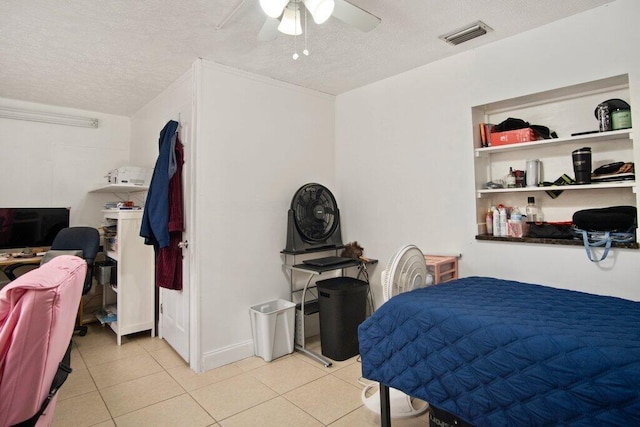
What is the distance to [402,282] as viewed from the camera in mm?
1970

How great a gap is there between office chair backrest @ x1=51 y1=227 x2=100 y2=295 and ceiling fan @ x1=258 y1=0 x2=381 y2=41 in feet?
8.87

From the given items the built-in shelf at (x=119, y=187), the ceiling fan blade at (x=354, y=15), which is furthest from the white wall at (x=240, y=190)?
the ceiling fan blade at (x=354, y=15)

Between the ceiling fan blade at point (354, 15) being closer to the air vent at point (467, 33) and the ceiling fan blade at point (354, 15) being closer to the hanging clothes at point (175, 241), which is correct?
the air vent at point (467, 33)

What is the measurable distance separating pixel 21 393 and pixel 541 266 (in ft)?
8.88

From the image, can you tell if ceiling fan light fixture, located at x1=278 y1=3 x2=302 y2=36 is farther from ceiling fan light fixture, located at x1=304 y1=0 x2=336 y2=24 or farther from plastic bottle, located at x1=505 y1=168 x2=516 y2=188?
plastic bottle, located at x1=505 y1=168 x2=516 y2=188

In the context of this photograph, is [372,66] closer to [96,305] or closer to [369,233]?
[369,233]

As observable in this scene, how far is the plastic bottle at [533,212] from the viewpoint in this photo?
8.16ft

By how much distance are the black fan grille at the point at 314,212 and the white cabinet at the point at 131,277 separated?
5.20 ft

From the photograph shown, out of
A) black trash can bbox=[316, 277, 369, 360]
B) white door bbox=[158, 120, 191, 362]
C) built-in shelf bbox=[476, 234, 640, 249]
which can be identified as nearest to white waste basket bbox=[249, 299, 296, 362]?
black trash can bbox=[316, 277, 369, 360]

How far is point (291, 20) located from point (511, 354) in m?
1.91

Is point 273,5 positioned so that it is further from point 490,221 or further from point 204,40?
point 490,221

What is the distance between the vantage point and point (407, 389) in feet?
5.12

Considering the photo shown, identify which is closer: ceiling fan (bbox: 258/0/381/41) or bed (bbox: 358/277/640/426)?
bed (bbox: 358/277/640/426)

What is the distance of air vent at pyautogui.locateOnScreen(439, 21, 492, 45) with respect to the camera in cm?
230
